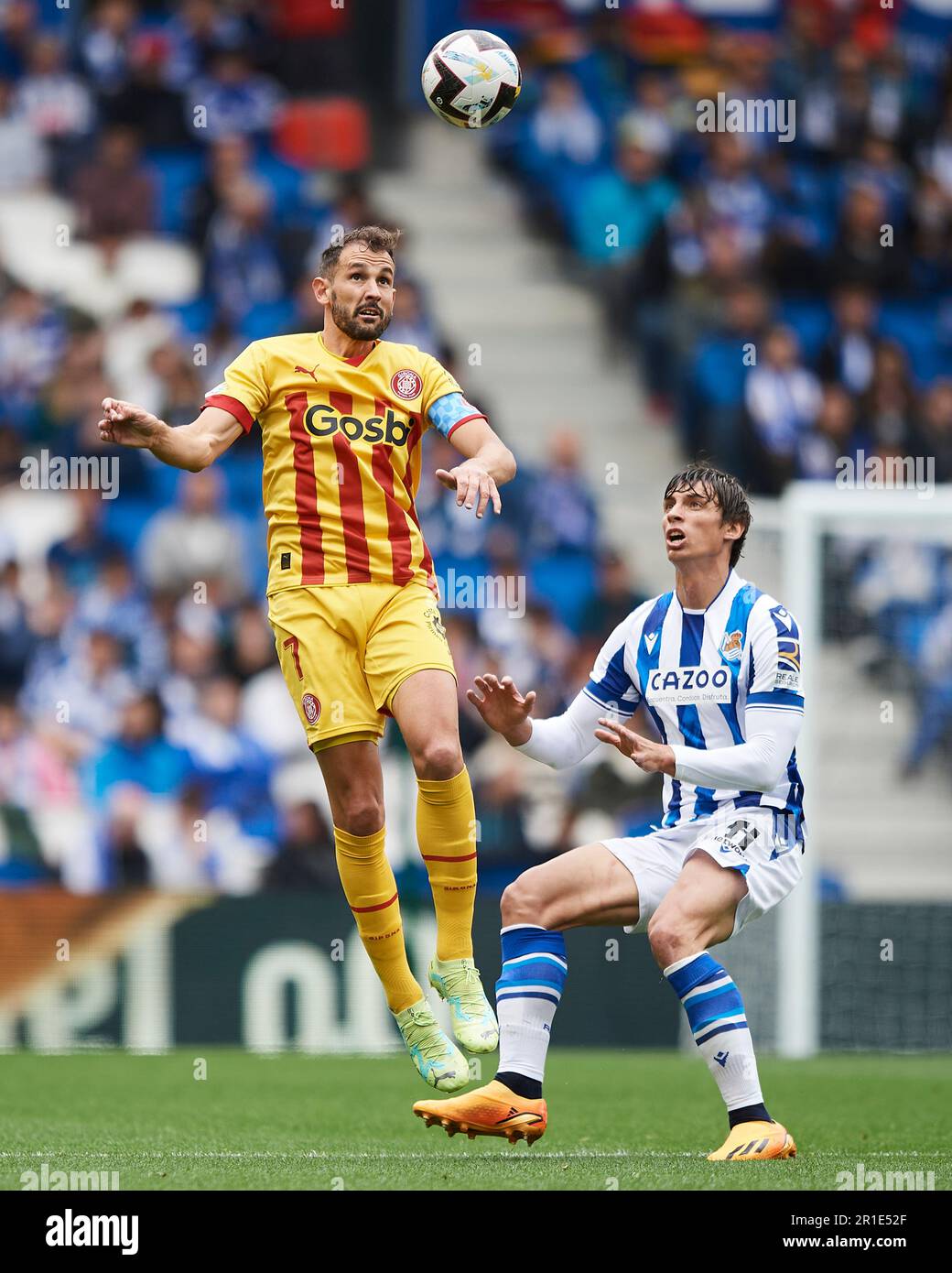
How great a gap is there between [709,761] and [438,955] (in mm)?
1273

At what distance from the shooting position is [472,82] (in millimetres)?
7777

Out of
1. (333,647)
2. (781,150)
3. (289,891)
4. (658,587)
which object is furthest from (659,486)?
(333,647)

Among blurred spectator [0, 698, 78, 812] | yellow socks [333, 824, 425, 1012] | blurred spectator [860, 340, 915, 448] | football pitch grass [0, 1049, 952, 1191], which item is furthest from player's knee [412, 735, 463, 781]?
blurred spectator [860, 340, 915, 448]

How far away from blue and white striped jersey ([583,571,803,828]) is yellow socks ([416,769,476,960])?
0.67 m

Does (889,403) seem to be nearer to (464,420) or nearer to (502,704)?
(464,420)

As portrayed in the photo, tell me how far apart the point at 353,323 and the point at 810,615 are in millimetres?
5534

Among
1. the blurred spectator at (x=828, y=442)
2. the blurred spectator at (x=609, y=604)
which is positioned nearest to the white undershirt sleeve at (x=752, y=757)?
the blurred spectator at (x=609, y=604)

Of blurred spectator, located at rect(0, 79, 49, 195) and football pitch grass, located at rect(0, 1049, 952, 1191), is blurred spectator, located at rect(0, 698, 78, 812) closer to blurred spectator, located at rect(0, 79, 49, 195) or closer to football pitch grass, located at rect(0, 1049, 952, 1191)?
football pitch grass, located at rect(0, 1049, 952, 1191)

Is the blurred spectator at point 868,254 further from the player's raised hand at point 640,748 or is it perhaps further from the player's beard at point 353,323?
the player's raised hand at point 640,748

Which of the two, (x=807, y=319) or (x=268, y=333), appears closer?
(x=268, y=333)

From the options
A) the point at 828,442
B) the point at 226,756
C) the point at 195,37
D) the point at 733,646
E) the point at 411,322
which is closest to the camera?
the point at 733,646

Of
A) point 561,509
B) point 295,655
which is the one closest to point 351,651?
point 295,655

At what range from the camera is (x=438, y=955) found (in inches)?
279

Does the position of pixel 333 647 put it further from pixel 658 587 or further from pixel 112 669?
pixel 658 587
